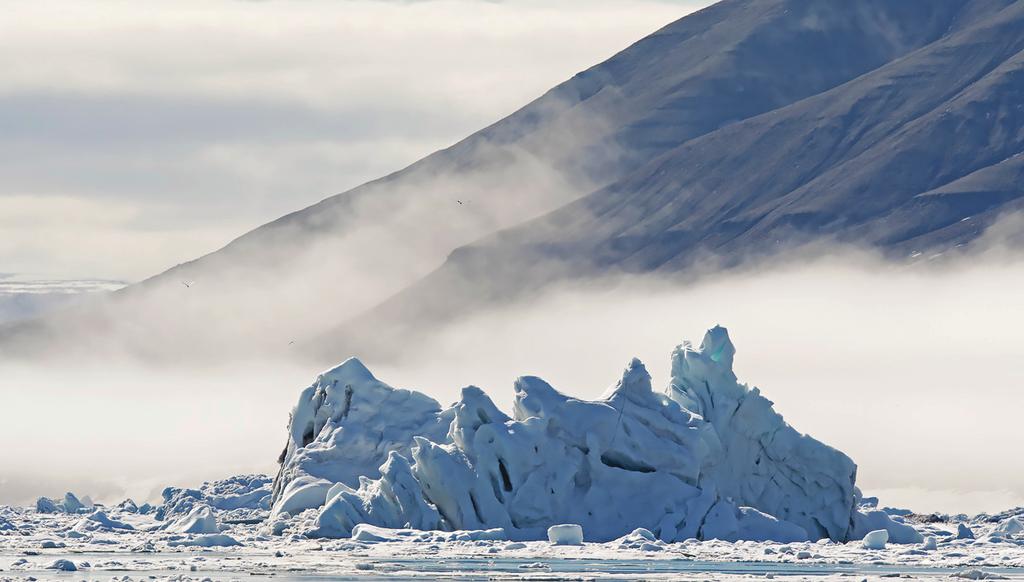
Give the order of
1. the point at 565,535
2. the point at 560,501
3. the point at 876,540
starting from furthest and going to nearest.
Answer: the point at 560,501
the point at 876,540
the point at 565,535

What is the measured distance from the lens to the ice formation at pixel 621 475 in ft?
262

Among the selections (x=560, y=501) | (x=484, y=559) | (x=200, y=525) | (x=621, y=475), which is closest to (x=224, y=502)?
(x=200, y=525)

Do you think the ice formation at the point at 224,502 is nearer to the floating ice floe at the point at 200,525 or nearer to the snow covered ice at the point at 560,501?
the floating ice floe at the point at 200,525

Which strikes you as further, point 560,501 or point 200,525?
point 200,525

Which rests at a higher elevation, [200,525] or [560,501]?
[560,501]

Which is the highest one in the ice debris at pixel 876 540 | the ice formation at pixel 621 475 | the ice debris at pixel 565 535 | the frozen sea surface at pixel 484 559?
the ice formation at pixel 621 475

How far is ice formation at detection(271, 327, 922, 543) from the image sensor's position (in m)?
79.9

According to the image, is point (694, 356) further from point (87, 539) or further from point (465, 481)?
point (87, 539)

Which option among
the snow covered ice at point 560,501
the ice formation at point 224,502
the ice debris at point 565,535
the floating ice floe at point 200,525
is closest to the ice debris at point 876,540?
the snow covered ice at point 560,501

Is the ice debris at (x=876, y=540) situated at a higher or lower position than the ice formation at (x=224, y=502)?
lower

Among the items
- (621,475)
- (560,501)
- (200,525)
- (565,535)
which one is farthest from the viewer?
(200,525)

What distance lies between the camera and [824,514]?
277 feet

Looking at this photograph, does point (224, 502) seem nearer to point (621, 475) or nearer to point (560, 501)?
point (560, 501)

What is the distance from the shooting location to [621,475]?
8075 cm
